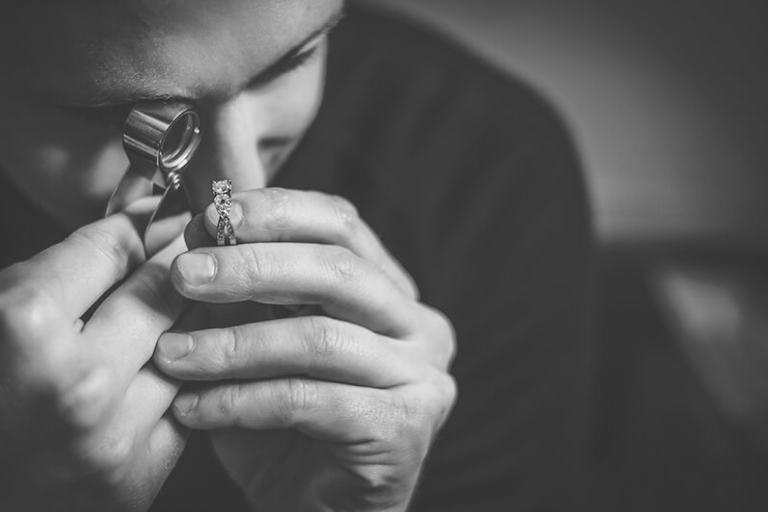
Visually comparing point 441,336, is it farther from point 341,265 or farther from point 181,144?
point 181,144

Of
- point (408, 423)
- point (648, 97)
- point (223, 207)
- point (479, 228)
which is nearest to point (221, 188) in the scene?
point (223, 207)

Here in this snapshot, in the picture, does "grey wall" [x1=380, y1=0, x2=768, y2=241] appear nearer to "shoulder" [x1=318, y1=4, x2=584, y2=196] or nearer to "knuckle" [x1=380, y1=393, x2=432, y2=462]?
"shoulder" [x1=318, y1=4, x2=584, y2=196]

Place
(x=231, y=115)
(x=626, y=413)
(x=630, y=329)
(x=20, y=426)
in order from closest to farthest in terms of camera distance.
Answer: (x=20, y=426) < (x=231, y=115) < (x=626, y=413) < (x=630, y=329)

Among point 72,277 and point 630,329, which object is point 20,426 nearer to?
point 72,277

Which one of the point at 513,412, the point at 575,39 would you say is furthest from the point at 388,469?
the point at 575,39

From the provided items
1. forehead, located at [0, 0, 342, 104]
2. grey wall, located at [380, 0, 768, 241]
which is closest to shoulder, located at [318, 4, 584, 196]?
forehead, located at [0, 0, 342, 104]

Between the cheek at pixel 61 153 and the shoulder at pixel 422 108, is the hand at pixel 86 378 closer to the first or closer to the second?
the cheek at pixel 61 153

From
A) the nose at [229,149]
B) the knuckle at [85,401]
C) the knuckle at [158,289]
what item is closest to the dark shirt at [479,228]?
the nose at [229,149]
